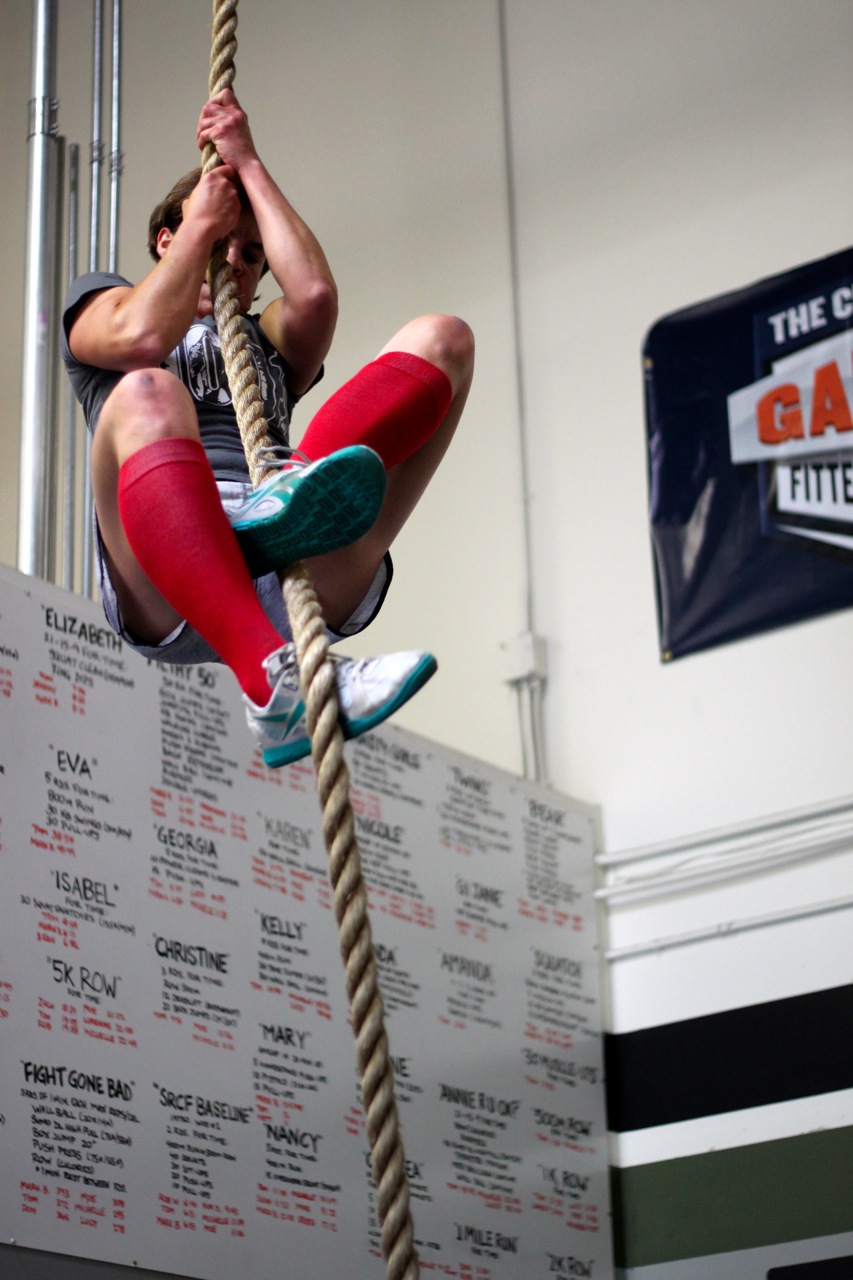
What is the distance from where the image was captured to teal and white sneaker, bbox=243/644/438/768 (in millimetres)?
1449

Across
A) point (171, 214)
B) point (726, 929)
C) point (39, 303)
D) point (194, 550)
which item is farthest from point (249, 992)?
point (194, 550)

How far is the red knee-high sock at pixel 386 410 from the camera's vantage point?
5.89 feet

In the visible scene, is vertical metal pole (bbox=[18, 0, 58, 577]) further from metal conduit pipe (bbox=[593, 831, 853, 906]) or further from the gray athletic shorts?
metal conduit pipe (bbox=[593, 831, 853, 906])

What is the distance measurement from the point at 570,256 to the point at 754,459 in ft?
3.04

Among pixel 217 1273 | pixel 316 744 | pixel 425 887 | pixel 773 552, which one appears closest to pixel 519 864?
pixel 425 887

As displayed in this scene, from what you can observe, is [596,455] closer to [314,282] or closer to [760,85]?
[760,85]

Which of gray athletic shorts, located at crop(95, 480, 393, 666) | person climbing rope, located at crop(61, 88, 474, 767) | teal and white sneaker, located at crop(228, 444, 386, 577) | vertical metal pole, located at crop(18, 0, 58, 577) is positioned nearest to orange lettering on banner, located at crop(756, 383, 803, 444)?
vertical metal pole, located at crop(18, 0, 58, 577)

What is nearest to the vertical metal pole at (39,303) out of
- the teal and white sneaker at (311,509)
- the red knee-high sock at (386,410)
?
the red knee-high sock at (386,410)

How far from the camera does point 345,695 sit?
57.1 inches

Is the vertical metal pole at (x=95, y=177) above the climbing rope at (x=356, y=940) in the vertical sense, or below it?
above

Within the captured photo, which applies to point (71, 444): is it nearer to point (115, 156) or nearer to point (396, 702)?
point (115, 156)

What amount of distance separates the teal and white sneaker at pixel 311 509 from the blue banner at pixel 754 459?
2.63 meters

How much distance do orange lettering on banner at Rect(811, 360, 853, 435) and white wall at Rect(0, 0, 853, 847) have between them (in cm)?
34

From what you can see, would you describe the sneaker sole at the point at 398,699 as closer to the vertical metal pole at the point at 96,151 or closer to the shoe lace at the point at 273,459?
the shoe lace at the point at 273,459
